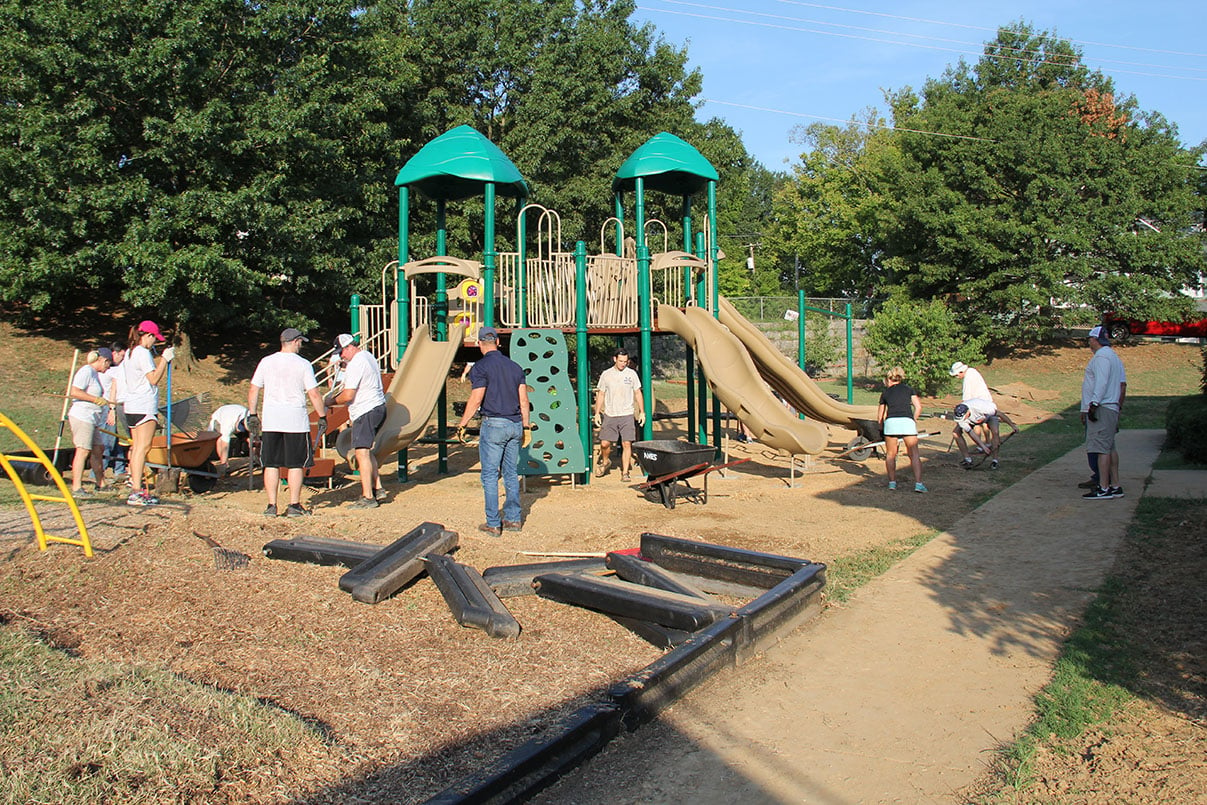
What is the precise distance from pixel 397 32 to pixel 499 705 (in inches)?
1009

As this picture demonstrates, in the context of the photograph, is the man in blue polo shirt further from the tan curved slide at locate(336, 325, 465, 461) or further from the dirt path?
the dirt path

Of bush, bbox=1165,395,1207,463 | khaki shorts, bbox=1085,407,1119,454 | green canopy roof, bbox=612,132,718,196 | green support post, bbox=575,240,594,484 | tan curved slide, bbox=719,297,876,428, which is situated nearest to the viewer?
khaki shorts, bbox=1085,407,1119,454

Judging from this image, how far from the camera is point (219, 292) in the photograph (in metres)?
20.5

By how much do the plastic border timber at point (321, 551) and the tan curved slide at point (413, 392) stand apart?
268 cm

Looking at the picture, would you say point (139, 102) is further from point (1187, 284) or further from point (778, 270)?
point (778, 270)

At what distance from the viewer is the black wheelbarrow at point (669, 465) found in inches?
378

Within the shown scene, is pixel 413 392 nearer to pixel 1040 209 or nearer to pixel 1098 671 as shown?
pixel 1098 671

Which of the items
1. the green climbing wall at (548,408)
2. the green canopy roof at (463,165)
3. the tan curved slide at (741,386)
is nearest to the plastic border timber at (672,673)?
the tan curved slide at (741,386)

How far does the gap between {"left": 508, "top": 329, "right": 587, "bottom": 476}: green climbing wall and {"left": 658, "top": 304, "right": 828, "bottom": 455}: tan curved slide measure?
174 centimetres

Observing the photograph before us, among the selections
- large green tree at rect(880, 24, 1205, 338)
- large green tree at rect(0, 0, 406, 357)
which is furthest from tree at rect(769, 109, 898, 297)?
large green tree at rect(0, 0, 406, 357)

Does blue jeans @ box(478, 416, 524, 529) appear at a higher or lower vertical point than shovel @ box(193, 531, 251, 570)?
higher

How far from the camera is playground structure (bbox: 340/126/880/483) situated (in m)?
11.0

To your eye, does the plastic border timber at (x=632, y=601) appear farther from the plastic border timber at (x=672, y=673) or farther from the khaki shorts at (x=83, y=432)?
the khaki shorts at (x=83, y=432)

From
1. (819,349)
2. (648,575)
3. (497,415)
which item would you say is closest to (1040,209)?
(819,349)
